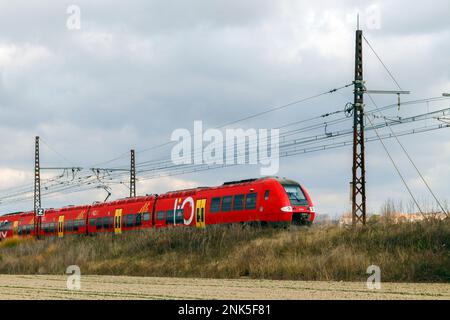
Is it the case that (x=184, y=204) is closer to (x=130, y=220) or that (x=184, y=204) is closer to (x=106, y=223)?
(x=130, y=220)

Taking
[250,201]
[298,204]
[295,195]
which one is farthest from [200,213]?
[298,204]

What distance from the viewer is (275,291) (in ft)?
55.7

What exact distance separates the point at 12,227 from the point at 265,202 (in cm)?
3757

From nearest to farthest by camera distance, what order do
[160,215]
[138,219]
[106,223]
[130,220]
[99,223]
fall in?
[160,215]
[138,219]
[130,220]
[106,223]
[99,223]

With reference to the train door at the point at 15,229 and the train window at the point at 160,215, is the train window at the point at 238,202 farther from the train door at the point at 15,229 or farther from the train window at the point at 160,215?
the train door at the point at 15,229

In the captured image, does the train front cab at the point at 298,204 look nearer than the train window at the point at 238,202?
Yes

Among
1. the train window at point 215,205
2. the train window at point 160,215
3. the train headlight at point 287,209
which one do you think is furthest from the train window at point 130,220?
the train headlight at point 287,209

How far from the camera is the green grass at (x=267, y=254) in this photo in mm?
22109

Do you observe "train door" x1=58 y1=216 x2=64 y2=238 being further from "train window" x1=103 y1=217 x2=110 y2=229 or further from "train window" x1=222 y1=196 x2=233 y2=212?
"train window" x1=222 y1=196 x2=233 y2=212

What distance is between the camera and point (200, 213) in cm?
3803

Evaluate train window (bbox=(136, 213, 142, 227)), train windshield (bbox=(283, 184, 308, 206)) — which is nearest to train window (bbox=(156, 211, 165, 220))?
train window (bbox=(136, 213, 142, 227))

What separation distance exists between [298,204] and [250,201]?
7.71 ft

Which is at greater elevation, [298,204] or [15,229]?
[298,204]
